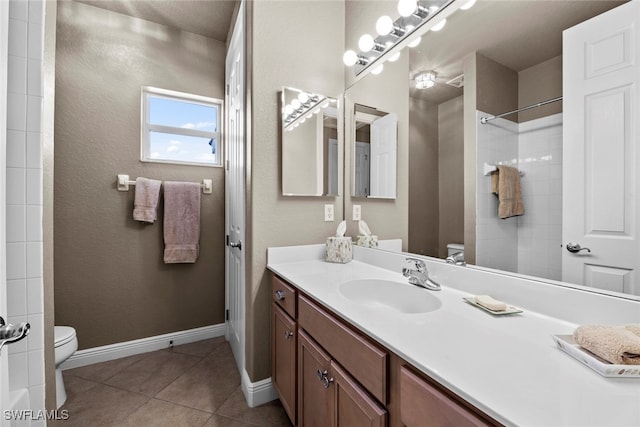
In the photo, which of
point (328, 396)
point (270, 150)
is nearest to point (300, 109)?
point (270, 150)

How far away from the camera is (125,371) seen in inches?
79.4

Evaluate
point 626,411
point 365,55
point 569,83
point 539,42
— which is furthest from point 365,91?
point 626,411

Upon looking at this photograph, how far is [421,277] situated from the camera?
121 cm

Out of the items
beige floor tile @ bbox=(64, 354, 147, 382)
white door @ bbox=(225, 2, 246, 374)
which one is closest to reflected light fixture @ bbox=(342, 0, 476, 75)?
white door @ bbox=(225, 2, 246, 374)

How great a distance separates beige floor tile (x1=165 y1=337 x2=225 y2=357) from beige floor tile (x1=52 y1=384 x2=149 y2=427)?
522mm

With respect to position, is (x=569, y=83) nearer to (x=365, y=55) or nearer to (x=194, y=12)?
(x=365, y=55)

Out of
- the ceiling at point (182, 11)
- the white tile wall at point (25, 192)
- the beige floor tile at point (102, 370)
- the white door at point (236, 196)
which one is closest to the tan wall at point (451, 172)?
the white door at point (236, 196)

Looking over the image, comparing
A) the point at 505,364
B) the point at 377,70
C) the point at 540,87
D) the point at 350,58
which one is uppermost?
the point at 350,58

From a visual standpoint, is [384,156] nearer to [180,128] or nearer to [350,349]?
[350,349]

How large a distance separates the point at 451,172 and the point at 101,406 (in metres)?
2.34

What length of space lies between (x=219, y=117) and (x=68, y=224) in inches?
57.0

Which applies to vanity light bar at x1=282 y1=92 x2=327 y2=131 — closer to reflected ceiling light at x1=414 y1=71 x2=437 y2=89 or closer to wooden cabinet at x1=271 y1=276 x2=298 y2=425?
reflected ceiling light at x1=414 y1=71 x2=437 y2=89

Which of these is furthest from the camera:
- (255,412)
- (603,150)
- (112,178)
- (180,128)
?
(180,128)

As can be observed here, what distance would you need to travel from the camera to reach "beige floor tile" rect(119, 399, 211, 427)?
1521 mm
